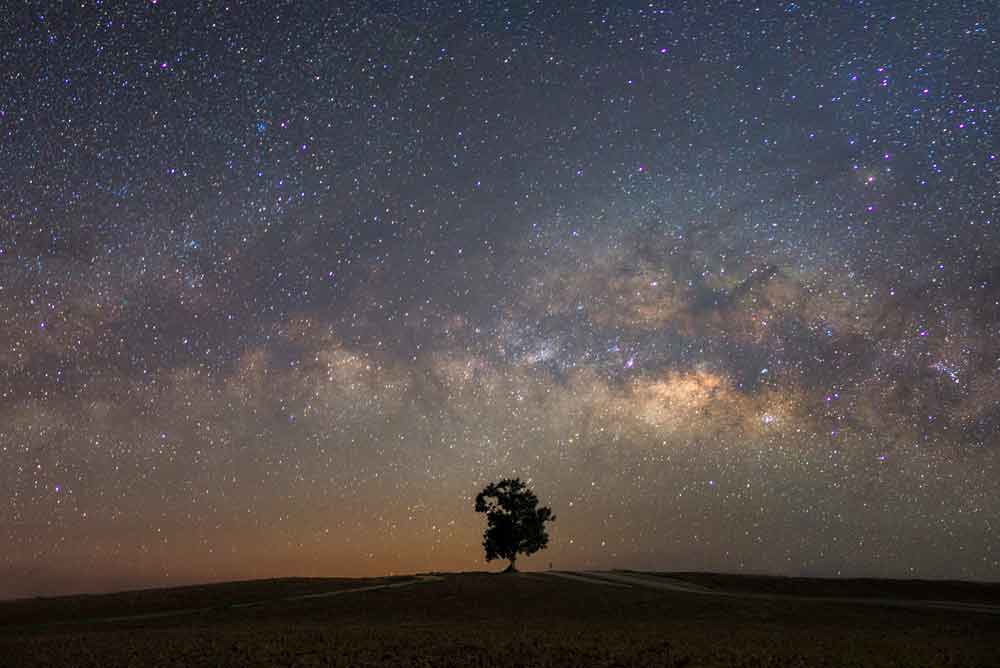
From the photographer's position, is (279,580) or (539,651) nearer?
(539,651)

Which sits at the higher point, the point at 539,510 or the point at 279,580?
the point at 539,510

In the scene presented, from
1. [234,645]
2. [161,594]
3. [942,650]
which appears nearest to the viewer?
[942,650]


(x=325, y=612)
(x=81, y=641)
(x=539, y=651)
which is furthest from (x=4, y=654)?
(x=539, y=651)

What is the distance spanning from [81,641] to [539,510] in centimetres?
5849

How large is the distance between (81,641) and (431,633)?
14.4m

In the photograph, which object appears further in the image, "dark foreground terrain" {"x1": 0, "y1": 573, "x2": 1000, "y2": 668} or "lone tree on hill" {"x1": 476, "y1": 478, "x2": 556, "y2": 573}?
"lone tree on hill" {"x1": 476, "y1": 478, "x2": 556, "y2": 573}

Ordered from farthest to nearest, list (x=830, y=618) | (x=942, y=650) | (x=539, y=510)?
(x=539, y=510) < (x=830, y=618) < (x=942, y=650)

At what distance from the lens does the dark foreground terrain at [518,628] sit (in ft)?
76.0

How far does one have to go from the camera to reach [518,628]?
1160 inches

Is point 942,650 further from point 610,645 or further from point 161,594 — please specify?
point 161,594

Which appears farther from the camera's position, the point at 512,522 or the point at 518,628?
the point at 512,522

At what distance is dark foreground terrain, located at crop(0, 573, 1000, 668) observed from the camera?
23.2 meters

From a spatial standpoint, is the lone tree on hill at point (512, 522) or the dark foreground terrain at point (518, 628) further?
the lone tree on hill at point (512, 522)

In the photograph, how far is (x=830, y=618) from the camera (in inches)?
1336
